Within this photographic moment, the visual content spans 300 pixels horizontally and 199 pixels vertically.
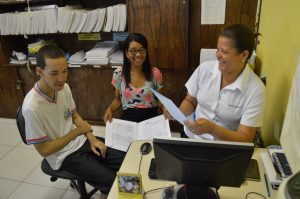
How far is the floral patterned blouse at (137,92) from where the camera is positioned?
6.28ft

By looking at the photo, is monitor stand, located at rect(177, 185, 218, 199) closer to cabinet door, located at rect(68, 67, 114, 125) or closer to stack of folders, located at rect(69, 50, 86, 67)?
cabinet door, located at rect(68, 67, 114, 125)

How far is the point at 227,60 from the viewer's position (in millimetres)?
1318

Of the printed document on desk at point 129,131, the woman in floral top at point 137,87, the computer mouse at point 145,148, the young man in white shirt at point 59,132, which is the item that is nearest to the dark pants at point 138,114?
the woman in floral top at point 137,87

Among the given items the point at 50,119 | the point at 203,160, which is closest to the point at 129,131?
the point at 50,119

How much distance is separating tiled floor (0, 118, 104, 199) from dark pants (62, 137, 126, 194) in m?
0.58

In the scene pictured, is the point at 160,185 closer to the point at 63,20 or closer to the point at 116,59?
the point at 116,59

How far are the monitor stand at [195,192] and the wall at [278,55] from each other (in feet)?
2.18

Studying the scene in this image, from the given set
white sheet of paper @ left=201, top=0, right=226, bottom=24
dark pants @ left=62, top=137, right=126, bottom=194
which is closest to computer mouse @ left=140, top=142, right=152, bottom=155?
dark pants @ left=62, top=137, right=126, bottom=194

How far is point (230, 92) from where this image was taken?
1.41 m

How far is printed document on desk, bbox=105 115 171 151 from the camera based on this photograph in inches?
62.3

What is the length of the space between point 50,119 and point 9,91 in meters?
2.18

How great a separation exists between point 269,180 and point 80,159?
3.51ft

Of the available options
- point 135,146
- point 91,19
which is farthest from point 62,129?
point 91,19

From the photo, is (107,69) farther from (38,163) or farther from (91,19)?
(38,163)
